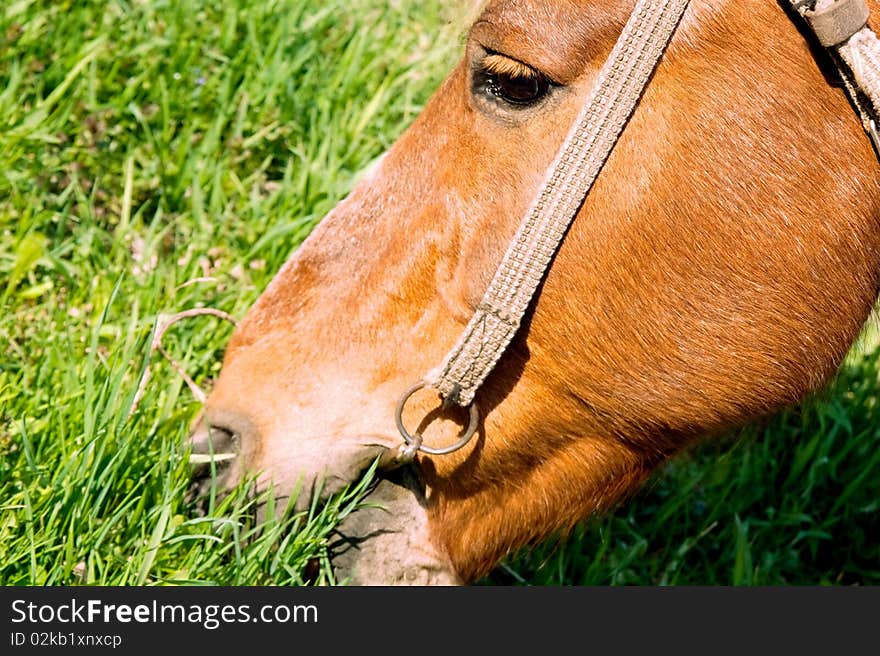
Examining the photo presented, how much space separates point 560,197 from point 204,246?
1.69 meters

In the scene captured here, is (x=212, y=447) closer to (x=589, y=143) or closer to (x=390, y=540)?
(x=390, y=540)

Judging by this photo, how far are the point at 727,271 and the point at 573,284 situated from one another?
0.30 m

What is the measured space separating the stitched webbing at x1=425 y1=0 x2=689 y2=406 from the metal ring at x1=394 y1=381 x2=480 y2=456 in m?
0.03

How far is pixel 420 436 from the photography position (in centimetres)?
227

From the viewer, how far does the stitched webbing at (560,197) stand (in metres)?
2.03

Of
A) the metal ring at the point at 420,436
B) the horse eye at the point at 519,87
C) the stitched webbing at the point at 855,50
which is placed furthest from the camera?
the metal ring at the point at 420,436

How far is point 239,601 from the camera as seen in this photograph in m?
2.24

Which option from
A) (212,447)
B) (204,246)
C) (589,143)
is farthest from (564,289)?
(204,246)

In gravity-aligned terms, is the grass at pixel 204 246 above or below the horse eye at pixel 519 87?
below

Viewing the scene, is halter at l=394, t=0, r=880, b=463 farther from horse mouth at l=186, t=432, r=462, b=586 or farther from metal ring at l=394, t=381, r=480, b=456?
horse mouth at l=186, t=432, r=462, b=586

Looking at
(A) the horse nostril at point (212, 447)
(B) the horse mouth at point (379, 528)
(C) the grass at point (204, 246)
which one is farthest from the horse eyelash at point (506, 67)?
(A) the horse nostril at point (212, 447)

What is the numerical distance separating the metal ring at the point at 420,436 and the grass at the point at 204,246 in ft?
1.63

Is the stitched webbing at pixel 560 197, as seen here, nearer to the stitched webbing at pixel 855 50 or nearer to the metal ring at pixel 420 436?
the metal ring at pixel 420 436

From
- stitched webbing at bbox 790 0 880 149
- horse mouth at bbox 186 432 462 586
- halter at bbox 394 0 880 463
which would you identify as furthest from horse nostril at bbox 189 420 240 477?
stitched webbing at bbox 790 0 880 149
